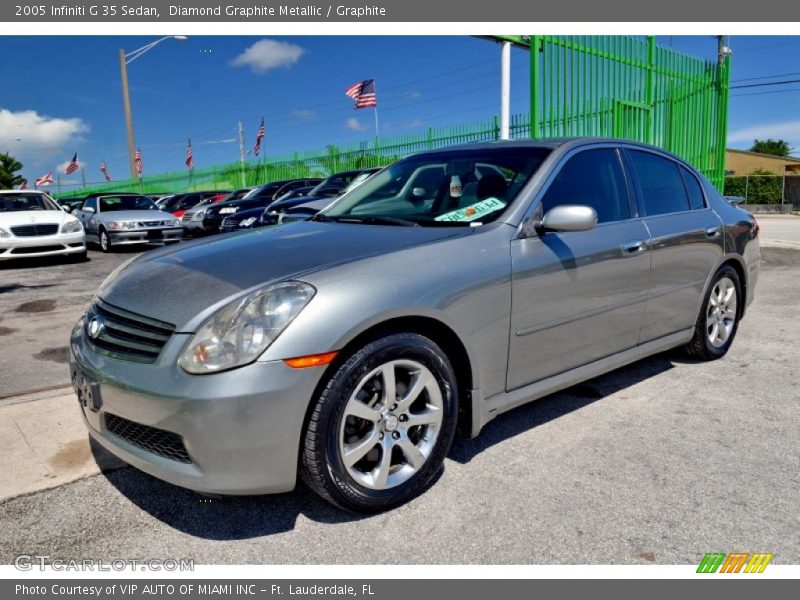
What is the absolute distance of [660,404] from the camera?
3832 millimetres

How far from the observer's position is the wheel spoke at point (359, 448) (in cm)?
249

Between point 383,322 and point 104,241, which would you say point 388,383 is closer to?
Answer: point 383,322

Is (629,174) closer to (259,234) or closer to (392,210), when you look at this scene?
(392,210)

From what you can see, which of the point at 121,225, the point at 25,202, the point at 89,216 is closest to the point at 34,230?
the point at 25,202

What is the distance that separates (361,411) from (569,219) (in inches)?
53.9

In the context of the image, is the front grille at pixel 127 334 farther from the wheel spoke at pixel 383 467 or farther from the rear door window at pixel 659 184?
the rear door window at pixel 659 184

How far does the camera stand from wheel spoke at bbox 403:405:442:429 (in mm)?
2670

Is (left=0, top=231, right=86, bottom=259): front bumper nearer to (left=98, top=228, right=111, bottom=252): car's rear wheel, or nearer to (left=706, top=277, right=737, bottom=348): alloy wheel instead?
(left=98, top=228, right=111, bottom=252): car's rear wheel

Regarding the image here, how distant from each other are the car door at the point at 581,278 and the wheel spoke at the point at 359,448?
82cm

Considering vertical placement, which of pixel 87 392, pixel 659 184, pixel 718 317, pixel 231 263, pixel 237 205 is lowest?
pixel 718 317

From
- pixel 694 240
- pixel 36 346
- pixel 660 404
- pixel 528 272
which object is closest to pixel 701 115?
pixel 694 240

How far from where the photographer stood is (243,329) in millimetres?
2307

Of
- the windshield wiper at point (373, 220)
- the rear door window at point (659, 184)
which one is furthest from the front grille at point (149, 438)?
the rear door window at point (659, 184)

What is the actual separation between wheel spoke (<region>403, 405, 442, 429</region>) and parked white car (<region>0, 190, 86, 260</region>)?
36.1 ft
